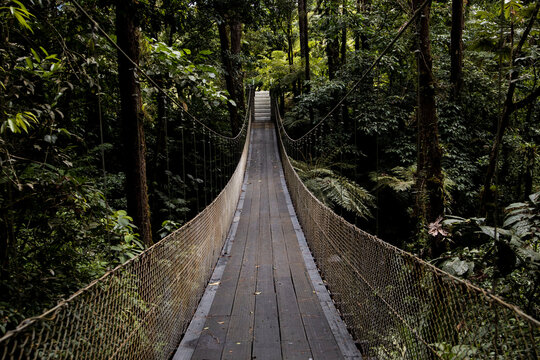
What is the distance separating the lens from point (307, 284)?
3209mm

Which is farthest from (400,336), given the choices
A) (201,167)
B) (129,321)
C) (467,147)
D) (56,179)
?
(201,167)

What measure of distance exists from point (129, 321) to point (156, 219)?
6397 mm

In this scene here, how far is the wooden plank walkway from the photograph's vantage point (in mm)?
2100

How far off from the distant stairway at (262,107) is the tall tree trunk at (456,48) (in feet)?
46.5

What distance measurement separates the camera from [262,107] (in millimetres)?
22797

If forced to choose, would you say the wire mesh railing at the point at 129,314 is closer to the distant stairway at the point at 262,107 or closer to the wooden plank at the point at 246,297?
the wooden plank at the point at 246,297

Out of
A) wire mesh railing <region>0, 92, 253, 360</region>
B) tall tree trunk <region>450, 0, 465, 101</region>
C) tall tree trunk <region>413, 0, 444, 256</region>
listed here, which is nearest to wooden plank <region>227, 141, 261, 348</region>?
wire mesh railing <region>0, 92, 253, 360</region>

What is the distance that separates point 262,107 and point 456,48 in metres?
16.8

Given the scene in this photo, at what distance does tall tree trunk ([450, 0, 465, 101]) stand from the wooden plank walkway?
14.0 feet

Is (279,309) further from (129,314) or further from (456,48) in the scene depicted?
(456,48)

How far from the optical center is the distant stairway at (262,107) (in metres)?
21.1

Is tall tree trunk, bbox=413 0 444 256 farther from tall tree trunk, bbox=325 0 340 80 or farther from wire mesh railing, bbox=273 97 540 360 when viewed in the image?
tall tree trunk, bbox=325 0 340 80

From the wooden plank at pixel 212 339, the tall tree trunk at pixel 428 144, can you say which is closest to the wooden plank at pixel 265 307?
the wooden plank at pixel 212 339

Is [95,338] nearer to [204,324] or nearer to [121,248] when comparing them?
[121,248]
